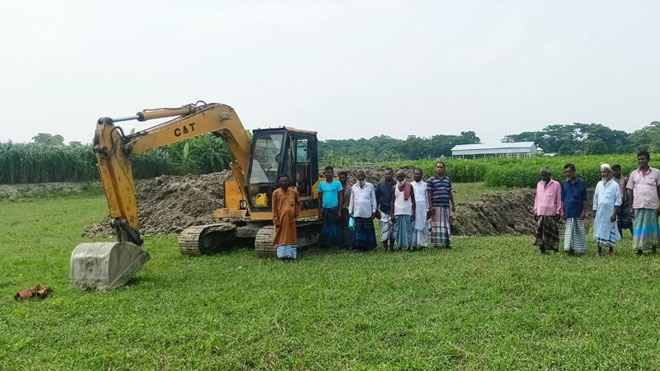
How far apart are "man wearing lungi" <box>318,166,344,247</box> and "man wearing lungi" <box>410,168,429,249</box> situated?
1.49 m

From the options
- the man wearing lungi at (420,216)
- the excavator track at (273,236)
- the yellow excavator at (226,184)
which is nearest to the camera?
the yellow excavator at (226,184)

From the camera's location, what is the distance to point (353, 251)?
39.9ft

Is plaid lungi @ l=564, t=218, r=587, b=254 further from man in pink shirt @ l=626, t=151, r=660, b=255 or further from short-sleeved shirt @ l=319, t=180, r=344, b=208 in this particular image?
short-sleeved shirt @ l=319, t=180, r=344, b=208

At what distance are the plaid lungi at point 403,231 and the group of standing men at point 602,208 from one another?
241 cm

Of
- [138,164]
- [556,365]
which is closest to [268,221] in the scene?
[556,365]

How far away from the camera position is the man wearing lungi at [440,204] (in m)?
12.0

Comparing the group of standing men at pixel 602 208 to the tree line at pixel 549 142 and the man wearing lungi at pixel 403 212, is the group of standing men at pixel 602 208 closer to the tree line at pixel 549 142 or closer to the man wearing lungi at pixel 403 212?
the man wearing lungi at pixel 403 212

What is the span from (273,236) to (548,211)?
4919 mm

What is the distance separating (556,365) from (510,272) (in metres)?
3.72

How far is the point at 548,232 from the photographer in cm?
1089

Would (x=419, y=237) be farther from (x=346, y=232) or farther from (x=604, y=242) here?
(x=604, y=242)

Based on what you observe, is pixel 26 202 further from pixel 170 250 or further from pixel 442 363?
pixel 442 363

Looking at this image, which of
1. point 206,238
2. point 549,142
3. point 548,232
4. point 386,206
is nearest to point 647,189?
point 548,232

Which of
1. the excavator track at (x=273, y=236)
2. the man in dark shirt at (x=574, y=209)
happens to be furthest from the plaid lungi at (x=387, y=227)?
the man in dark shirt at (x=574, y=209)
